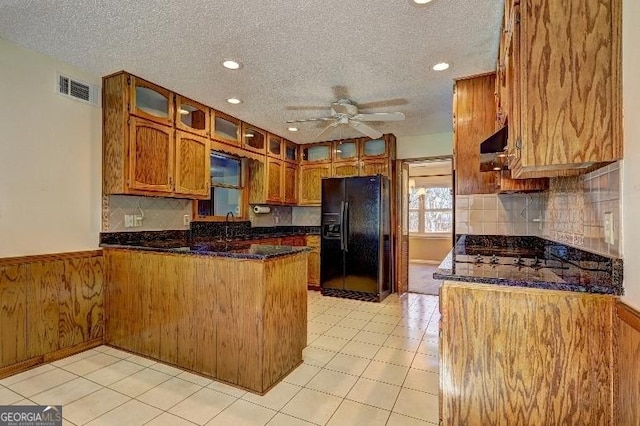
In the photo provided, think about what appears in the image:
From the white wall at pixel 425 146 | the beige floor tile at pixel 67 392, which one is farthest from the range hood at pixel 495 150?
the beige floor tile at pixel 67 392

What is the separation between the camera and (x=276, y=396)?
2.09 metres

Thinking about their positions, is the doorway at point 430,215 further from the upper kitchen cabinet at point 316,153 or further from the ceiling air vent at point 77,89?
the ceiling air vent at point 77,89

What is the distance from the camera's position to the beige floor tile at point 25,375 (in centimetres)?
222

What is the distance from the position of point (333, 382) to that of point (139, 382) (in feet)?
4.43

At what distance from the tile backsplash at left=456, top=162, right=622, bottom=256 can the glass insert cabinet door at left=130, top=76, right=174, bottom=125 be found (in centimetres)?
294

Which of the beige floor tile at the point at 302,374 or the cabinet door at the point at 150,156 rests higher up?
the cabinet door at the point at 150,156

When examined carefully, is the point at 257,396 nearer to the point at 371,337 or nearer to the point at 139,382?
the point at 139,382

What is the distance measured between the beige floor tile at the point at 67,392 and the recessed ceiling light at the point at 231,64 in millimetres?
2550

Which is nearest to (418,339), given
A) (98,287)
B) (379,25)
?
(379,25)

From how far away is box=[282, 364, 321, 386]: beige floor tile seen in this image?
228 centimetres

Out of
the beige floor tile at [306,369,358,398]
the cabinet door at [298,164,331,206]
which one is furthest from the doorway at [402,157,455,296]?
the beige floor tile at [306,369,358,398]

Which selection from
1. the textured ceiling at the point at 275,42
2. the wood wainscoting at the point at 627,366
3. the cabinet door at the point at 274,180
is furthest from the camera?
the cabinet door at the point at 274,180

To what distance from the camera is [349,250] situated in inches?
181

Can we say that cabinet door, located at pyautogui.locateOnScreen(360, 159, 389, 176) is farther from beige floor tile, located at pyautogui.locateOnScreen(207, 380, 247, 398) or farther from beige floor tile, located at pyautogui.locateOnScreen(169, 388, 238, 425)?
beige floor tile, located at pyautogui.locateOnScreen(169, 388, 238, 425)
